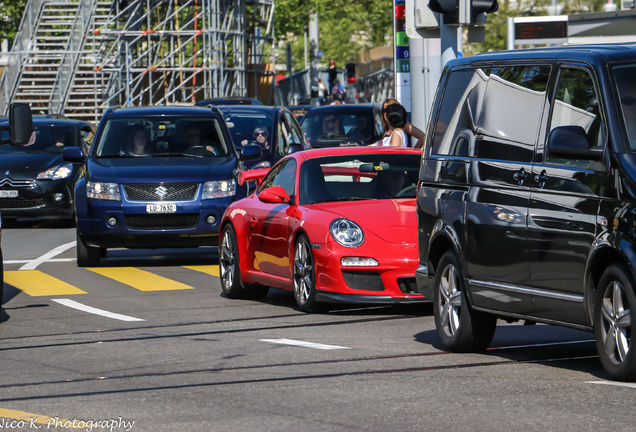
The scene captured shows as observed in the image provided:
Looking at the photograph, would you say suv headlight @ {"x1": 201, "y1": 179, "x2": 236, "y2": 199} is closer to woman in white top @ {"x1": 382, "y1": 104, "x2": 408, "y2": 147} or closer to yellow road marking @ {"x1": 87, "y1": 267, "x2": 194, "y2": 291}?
yellow road marking @ {"x1": 87, "y1": 267, "x2": 194, "y2": 291}

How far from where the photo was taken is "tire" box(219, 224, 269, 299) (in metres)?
13.5

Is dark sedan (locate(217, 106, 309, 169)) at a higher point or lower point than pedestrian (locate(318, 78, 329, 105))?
higher

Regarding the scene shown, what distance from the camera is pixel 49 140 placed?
2461cm

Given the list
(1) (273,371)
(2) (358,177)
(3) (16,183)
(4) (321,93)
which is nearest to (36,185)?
(3) (16,183)

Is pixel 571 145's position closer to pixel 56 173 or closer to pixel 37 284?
pixel 37 284

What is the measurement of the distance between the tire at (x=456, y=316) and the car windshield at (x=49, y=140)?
51.0ft

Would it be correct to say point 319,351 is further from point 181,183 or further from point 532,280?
point 181,183

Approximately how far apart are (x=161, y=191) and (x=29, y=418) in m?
9.96

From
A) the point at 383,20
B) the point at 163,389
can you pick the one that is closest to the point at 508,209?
the point at 163,389

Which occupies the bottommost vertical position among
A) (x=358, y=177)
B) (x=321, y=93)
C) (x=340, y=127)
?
(x=321, y=93)

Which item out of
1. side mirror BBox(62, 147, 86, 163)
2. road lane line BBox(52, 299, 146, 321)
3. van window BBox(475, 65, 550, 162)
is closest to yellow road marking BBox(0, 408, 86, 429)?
van window BBox(475, 65, 550, 162)

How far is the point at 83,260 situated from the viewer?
1717cm

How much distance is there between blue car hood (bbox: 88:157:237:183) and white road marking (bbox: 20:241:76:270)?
1325mm

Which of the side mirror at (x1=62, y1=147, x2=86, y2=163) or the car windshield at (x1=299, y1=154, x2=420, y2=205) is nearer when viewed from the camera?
the car windshield at (x1=299, y1=154, x2=420, y2=205)
